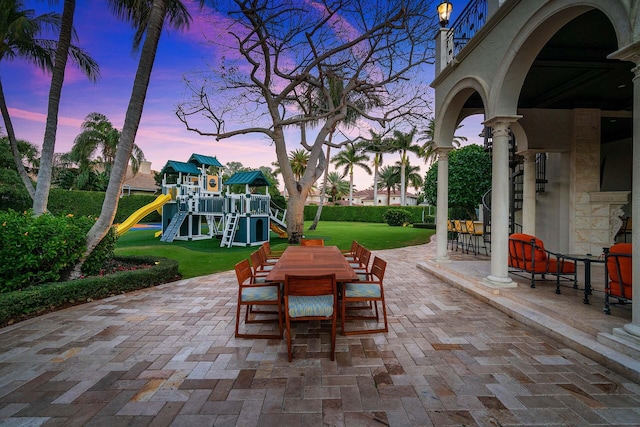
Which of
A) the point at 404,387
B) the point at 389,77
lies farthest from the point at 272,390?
the point at 389,77

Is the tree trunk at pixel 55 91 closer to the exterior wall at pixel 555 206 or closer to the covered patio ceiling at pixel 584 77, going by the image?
the covered patio ceiling at pixel 584 77

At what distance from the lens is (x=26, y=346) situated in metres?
3.42

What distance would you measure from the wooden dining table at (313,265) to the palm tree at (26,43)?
30.6 ft

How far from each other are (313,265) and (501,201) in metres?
3.59

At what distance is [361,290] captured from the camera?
4.07m

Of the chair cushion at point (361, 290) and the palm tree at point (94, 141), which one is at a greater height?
the palm tree at point (94, 141)

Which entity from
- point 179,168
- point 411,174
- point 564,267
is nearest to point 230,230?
point 179,168

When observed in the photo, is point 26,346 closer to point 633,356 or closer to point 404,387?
point 404,387

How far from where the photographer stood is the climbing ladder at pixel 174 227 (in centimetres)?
1512

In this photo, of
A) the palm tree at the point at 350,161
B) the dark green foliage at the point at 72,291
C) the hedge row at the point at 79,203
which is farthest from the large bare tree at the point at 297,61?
the palm tree at the point at 350,161

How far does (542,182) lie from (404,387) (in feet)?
31.2

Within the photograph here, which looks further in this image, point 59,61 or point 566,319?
point 59,61

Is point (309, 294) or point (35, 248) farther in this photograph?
point (35, 248)

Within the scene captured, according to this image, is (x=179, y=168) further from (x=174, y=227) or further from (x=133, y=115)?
(x=133, y=115)
